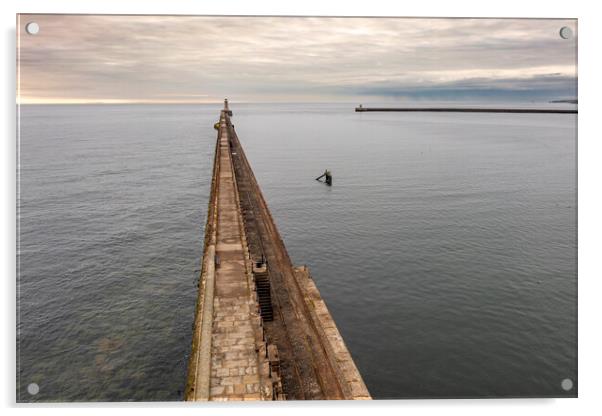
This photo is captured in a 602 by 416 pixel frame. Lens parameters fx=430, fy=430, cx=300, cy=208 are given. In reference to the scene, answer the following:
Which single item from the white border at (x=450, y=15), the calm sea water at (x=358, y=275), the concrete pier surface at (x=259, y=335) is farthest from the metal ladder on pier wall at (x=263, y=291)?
the white border at (x=450, y=15)

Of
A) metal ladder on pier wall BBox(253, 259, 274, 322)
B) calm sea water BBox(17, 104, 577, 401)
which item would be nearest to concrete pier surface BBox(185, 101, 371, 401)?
metal ladder on pier wall BBox(253, 259, 274, 322)

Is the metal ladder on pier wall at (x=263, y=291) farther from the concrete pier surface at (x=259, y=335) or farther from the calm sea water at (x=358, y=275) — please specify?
the calm sea water at (x=358, y=275)

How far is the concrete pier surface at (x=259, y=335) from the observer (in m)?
12.1

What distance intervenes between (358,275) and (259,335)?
14764 mm

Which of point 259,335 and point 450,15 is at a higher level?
point 450,15

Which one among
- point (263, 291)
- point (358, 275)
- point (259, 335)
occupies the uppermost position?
point (263, 291)

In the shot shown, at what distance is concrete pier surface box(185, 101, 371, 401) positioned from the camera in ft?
39.8

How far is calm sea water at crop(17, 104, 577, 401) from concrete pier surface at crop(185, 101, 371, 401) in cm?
225

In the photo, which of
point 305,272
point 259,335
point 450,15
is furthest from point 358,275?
point 450,15

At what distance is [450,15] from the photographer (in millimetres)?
12258

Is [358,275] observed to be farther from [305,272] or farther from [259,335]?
[259,335]
